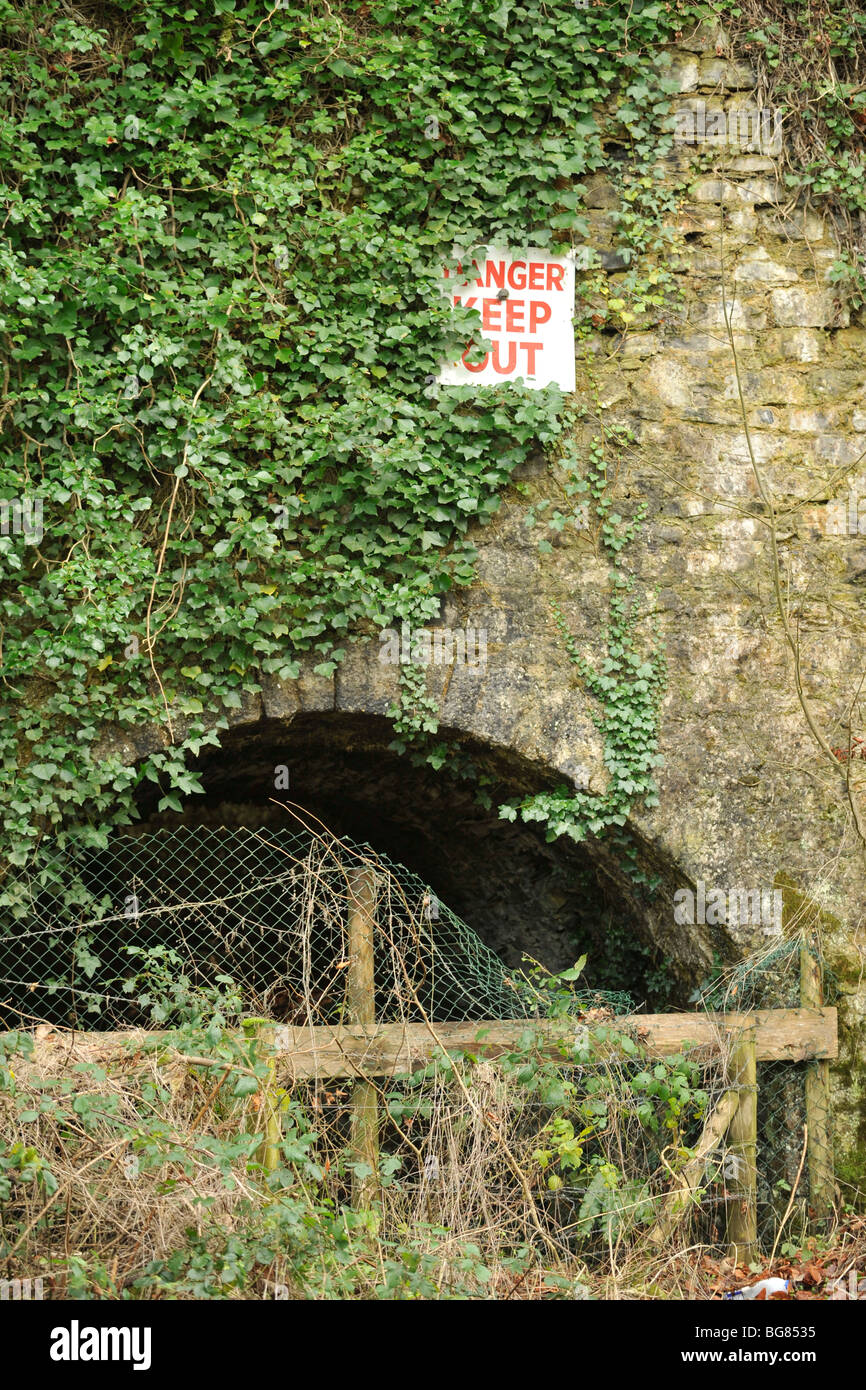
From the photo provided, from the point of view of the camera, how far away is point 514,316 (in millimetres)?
4930

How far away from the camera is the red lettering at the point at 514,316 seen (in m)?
4.92

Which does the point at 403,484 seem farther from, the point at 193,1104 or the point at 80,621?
the point at 193,1104

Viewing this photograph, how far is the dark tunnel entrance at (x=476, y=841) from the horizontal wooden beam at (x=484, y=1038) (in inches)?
20.0

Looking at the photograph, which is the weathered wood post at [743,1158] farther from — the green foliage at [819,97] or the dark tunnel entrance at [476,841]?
the green foliage at [819,97]

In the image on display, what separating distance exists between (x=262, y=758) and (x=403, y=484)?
4.94 ft

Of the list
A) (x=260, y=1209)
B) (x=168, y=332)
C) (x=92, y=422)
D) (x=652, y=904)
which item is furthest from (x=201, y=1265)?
(x=168, y=332)

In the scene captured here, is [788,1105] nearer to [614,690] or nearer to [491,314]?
[614,690]

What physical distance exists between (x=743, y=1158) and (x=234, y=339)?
362 centimetres

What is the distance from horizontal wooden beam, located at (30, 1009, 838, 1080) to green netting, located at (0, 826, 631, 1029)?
9 cm

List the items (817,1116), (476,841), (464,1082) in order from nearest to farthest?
(464,1082) → (817,1116) → (476,841)

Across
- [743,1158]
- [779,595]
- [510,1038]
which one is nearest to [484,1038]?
[510,1038]

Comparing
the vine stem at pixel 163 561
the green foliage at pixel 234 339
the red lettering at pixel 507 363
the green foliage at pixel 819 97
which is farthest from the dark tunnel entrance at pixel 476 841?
the green foliage at pixel 819 97

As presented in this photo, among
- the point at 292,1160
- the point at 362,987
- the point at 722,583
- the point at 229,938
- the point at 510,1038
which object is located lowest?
the point at 292,1160

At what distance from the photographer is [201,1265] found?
306 cm
